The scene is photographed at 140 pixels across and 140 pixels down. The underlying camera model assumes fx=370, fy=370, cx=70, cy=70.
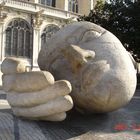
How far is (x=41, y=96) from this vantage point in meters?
6.40

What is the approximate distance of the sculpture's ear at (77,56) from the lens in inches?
274

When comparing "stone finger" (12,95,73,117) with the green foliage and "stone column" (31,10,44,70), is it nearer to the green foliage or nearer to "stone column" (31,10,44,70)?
the green foliage

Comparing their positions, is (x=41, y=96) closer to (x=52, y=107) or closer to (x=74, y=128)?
(x=52, y=107)

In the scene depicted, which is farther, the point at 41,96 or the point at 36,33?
the point at 36,33

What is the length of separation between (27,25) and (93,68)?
27.2 meters

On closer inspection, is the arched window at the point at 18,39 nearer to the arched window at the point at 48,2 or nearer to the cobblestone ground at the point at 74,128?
the arched window at the point at 48,2

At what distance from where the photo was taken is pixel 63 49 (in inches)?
296

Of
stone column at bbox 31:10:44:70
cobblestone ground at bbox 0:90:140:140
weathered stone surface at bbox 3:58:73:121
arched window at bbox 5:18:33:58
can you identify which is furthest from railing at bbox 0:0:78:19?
weathered stone surface at bbox 3:58:73:121

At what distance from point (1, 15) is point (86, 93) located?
26090mm

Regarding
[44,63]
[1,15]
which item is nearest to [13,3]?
[1,15]

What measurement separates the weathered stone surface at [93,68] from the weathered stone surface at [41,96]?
686 millimetres

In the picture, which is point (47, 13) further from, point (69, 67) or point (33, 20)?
point (69, 67)

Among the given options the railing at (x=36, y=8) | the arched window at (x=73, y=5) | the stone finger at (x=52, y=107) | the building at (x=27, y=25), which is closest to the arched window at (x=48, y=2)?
the building at (x=27, y=25)

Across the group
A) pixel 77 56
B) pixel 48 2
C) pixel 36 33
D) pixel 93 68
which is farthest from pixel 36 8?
pixel 93 68
